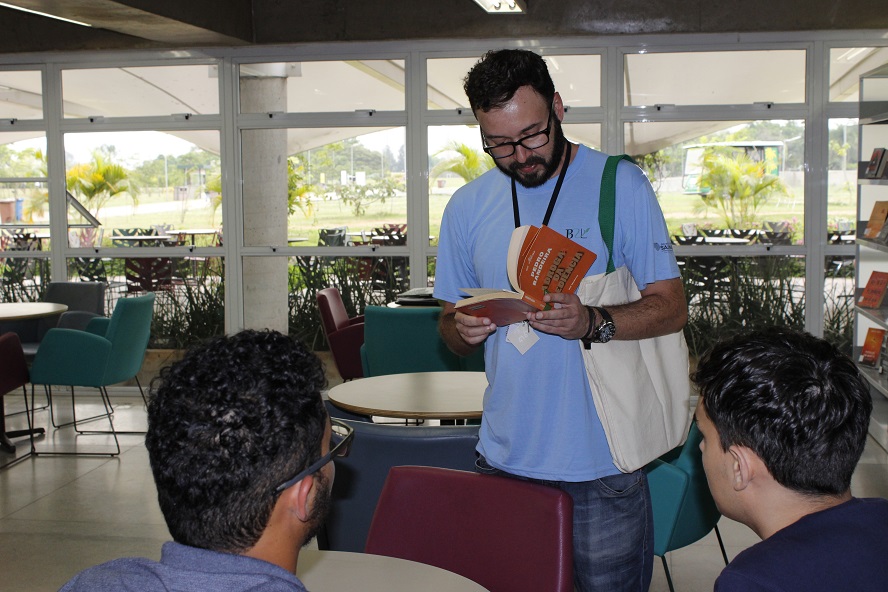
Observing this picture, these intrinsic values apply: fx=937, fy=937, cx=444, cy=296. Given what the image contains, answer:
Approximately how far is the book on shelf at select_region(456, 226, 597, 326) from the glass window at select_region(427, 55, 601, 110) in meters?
5.12

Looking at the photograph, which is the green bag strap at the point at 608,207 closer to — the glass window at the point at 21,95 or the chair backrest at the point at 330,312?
the chair backrest at the point at 330,312

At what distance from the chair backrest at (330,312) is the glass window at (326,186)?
1.06 metres

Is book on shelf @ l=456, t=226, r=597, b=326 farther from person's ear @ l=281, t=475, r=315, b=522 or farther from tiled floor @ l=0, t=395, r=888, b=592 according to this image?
tiled floor @ l=0, t=395, r=888, b=592

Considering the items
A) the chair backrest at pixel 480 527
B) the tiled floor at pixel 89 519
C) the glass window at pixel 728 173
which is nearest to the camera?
the chair backrest at pixel 480 527

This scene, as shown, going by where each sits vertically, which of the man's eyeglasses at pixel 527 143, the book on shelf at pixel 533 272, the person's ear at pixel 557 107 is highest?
the person's ear at pixel 557 107

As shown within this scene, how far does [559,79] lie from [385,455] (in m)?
5.14

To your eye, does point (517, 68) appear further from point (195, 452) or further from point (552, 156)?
point (195, 452)

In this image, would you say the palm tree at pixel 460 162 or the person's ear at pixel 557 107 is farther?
the palm tree at pixel 460 162

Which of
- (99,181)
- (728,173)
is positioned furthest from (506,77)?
(99,181)

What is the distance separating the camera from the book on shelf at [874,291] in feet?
19.7

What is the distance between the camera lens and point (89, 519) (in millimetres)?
4680

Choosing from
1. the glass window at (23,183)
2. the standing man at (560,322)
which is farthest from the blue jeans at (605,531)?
the glass window at (23,183)

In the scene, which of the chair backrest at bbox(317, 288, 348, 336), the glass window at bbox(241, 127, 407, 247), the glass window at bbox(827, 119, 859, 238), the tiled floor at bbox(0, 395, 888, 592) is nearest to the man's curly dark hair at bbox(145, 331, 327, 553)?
the tiled floor at bbox(0, 395, 888, 592)

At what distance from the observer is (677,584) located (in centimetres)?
383
